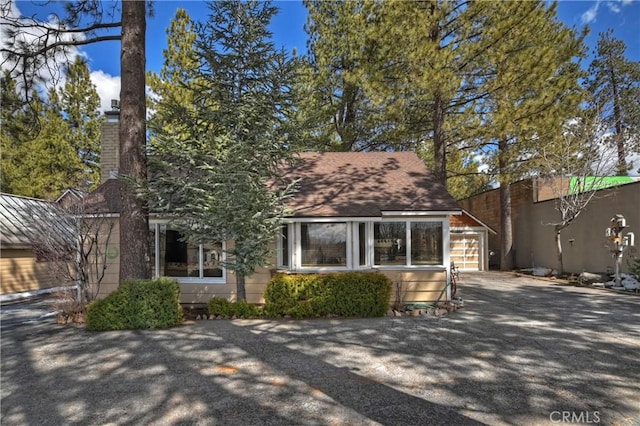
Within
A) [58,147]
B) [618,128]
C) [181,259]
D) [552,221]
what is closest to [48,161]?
[58,147]

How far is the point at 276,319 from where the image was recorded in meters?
7.60

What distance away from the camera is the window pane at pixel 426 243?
885 cm

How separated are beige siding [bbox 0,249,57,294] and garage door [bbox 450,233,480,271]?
670 inches

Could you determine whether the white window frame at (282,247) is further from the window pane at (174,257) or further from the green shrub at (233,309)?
the window pane at (174,257)

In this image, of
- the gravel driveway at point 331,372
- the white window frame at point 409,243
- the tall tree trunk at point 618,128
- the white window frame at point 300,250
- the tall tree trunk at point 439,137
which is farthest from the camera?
the tall tree trunk at point 618,128

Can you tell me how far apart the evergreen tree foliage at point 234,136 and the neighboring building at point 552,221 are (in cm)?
1199

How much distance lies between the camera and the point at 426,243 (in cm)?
889

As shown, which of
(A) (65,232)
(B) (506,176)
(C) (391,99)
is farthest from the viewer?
(B) (506,176)

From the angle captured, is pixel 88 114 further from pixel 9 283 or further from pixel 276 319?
pixel 276 319

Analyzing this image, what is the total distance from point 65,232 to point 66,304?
63.4 inches

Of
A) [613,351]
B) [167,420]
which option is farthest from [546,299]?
[167,420]

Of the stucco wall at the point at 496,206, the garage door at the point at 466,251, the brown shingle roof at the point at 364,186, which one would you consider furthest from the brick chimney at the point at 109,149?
the stucco wall at the point at 496,206

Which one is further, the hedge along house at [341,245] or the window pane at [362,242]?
the window pane at [362,242]

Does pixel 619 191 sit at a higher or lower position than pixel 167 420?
higher
